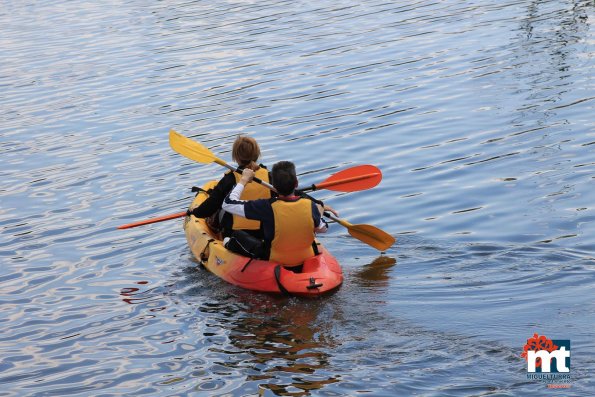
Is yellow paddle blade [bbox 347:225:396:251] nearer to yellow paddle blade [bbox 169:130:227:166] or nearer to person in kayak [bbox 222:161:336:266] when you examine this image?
person in kayak [bbox 222:161:336:266]

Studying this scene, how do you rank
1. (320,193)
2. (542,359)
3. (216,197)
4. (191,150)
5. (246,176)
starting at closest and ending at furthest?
(542,359)
(246,176)
(216,197)
(191,150)
(320,193)

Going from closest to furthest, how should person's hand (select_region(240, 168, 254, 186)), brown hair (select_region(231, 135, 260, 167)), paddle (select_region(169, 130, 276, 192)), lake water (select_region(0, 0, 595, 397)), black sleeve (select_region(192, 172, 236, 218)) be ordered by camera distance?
lake water (select_region(0, 0, 595, 397)) < person's hand (select_region(240, 168, 254, 186)) < brown hair (select_region(231, 135, 260, 167)) < black sleeve (select_region(192, 172, 236, 218)) < paddle (select_region(169, 130, 276, 192))

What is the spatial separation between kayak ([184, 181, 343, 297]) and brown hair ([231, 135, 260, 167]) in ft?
2.85

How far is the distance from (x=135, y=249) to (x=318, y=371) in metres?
4.19

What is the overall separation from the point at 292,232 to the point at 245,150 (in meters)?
0.98

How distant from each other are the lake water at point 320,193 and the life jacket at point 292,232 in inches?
19.9

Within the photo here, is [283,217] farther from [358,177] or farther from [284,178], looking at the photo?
[358,177]

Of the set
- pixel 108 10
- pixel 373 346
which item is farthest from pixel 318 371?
pixel 108 10

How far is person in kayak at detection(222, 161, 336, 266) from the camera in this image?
8.55m

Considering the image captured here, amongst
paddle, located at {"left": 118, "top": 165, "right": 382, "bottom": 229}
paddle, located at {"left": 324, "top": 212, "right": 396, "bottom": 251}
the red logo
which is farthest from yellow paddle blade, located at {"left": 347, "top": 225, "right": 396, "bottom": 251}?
the red logo

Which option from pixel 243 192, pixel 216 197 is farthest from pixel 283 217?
pixel 216 197

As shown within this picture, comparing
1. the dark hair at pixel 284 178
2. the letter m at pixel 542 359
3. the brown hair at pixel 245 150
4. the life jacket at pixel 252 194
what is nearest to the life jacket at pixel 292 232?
the dark hair at pixel 284 178

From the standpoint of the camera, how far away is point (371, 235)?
9594 mm

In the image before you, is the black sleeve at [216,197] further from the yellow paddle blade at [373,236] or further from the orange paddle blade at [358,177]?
the yellow paddle blade at [373,236]
